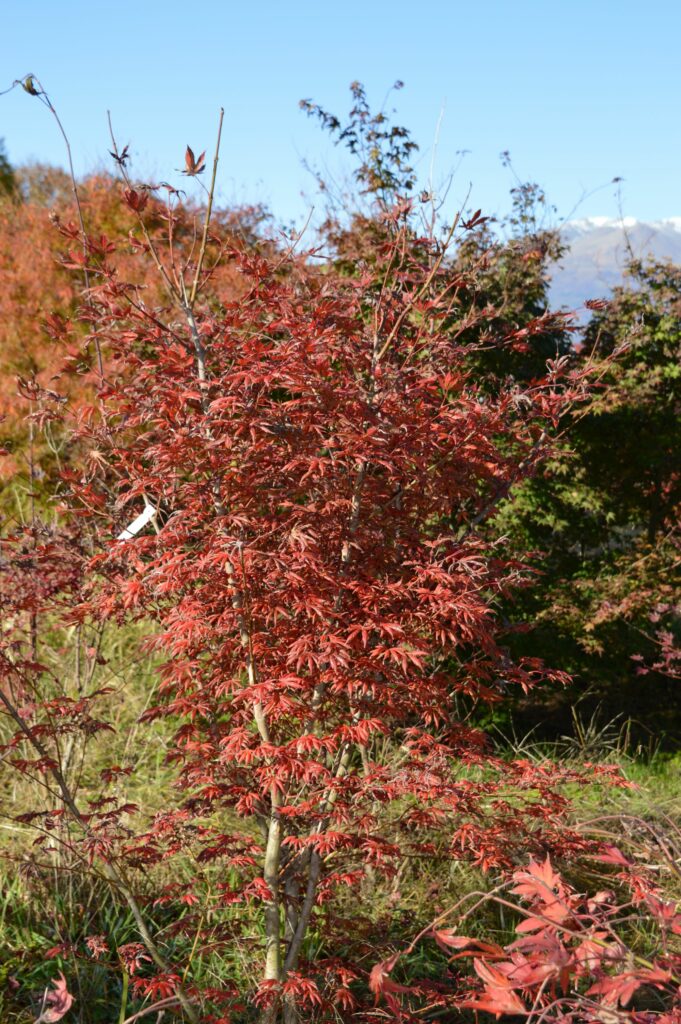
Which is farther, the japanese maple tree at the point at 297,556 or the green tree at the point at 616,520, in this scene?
the green tree at the point at 616,520

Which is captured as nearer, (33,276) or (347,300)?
(347,300)

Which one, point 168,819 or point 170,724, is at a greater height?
point 168,819

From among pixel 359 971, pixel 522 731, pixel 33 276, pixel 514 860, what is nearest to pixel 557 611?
pixel 522 731

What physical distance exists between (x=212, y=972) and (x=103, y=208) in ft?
27.8

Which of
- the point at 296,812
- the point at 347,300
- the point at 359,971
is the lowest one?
the point at 359,971

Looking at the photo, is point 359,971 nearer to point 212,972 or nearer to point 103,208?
point 212,972

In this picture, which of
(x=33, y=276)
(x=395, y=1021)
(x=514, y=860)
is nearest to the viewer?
(x=395, y=1021)

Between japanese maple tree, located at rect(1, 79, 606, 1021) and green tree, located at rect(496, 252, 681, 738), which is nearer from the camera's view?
japanese maple tree, located at rect(1, 79, 606, 1021)

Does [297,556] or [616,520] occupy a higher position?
[616,520]

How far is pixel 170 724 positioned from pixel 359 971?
10.2ft

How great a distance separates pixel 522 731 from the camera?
699 centimetres

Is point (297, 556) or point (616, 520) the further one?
point (616, 520)

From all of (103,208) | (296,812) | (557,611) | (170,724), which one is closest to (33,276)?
(103,208)

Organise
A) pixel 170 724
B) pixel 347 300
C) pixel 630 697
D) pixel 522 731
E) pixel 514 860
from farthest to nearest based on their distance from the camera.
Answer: pixel 630 697 → pixel 522 731 → pixel 170 724 → pixel 514 860 → pixel 347 300
